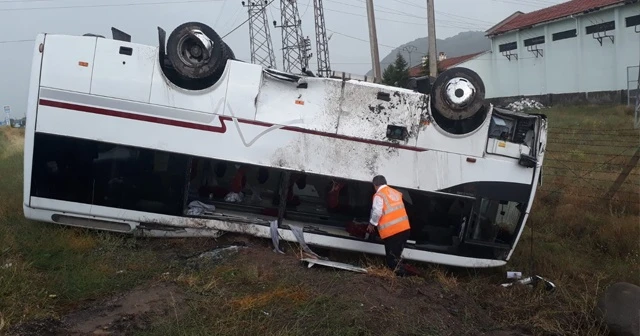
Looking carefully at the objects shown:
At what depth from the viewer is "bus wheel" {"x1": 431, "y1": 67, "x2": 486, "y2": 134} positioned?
645cm

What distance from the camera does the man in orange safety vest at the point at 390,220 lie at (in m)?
6.33

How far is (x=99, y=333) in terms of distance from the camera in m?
4.37

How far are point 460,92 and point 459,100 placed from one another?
0.28 ft

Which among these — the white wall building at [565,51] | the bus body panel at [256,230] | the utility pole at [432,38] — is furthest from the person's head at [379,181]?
the white wall building at [565,51]

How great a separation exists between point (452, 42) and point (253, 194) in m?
118

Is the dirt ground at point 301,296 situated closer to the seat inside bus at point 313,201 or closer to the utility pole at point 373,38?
the seat inside bus at point 313,201

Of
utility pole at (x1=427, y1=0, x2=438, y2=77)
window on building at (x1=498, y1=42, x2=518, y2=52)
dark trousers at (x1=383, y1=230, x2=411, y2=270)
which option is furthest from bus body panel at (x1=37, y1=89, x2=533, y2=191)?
window on building at (x1=498, y1=42, x2=518, y2=52)

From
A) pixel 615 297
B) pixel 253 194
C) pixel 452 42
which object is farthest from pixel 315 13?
pixel 452 42

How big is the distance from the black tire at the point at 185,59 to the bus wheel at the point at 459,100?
2394 mm

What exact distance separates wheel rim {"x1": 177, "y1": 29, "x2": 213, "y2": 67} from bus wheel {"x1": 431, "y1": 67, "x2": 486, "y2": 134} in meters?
2.50

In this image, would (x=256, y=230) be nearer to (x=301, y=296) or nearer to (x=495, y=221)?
(x=301, y=296)

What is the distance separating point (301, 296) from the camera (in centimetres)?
510

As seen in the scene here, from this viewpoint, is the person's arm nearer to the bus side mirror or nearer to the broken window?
the broken window

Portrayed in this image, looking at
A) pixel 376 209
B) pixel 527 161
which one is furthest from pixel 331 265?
pixel 527 161
